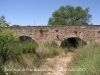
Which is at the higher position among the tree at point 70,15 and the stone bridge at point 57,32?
the tree at point 70,15

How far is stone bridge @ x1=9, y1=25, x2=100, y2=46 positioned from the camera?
1266 centimetres

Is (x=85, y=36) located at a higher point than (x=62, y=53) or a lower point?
higher

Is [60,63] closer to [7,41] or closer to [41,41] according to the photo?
[7,41]

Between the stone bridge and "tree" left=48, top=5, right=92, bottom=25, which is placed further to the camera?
"tree" left=48, top=5, right=92, bottom=25

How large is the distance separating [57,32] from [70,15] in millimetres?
13272

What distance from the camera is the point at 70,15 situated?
2605cm

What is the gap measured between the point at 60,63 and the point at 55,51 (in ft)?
6.77

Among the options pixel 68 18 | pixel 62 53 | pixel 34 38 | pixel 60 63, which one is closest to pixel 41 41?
pixel 34 38

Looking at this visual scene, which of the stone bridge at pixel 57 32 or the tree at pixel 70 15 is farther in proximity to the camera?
the tree at pixel 70 15

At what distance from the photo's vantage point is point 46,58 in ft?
30.3

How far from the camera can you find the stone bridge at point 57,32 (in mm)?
12664

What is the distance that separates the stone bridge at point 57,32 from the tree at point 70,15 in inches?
487

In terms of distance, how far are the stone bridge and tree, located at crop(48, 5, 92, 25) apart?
40.6 feet

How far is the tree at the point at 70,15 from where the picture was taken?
25.9 metres
